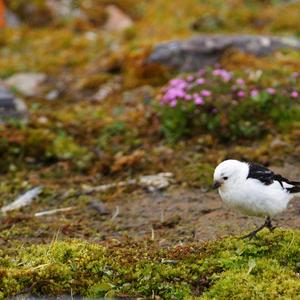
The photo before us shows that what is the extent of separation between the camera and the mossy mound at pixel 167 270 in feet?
19.0

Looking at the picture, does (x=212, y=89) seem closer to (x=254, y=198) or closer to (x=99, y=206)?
(x=99, y=206)

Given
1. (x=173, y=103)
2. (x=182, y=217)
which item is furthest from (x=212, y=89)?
(x=182, y=217)

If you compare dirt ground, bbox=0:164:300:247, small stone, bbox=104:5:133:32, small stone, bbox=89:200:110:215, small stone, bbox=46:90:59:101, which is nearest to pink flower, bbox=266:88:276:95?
dirt ground, bbox=0:164:300:247

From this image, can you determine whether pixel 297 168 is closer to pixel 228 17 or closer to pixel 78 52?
pixel 78 52

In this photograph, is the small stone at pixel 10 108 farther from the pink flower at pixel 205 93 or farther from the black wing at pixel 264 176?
the black wing at pixel 264 176

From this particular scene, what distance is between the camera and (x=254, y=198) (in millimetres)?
6148

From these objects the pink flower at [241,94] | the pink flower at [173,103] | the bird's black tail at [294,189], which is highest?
the bird's black tail at [294,189]

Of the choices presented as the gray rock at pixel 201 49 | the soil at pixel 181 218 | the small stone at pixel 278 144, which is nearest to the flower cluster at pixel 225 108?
the small stone at pixel 278 144

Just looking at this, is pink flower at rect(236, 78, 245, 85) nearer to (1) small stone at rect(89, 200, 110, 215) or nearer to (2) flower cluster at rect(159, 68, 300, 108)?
(2) flower cluster at rect(159, 68, 300, 108)

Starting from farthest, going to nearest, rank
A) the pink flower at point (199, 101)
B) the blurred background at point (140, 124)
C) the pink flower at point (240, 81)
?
1. the pink flower at point (240, 81)
2. the pink flower at point (199, 101)
3. the blurred background at point (140, 124)

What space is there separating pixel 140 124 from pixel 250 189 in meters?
5.23

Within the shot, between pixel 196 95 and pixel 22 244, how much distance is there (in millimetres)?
4046

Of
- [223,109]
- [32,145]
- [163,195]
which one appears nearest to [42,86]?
[32,145]

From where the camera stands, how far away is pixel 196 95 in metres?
10.4
